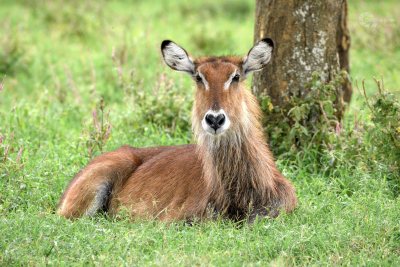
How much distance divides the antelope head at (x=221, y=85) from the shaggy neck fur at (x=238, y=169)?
69 millimetres

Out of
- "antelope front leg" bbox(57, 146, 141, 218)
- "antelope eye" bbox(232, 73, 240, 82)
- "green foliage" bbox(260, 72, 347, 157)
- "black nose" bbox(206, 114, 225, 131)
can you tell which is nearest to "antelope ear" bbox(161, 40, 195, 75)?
"antelope eye" bbox(232, 73, 240, 82)

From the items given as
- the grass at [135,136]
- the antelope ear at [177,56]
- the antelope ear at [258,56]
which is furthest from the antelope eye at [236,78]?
the grass at [135,136]

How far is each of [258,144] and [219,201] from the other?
566 millimetres

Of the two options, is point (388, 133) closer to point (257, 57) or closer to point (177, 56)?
point (257, 57)

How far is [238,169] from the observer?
648 cm

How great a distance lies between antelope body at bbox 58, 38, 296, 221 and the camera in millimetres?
6312

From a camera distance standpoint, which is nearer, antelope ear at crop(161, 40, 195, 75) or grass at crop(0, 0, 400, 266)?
grass at crop(0, 0, 400, 266)

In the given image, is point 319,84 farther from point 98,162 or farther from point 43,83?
point 43,83

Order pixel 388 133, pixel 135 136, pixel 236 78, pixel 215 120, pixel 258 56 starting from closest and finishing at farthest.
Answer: pixel 215 120, pixel 236 78, pixel 258 56, pixel 388 133, pixel 135 136

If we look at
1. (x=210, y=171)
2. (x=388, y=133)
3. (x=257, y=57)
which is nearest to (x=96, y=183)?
(x=210, y=171)

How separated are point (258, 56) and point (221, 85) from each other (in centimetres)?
50

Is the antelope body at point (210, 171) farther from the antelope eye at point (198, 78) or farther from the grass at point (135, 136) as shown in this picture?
the grass at point (135, 136)

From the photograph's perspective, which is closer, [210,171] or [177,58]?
[210,171]

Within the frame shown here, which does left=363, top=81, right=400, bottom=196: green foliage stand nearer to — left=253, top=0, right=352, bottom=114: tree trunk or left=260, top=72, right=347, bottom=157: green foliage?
left=260, top=72, right=347, bottom=157: green foliage
